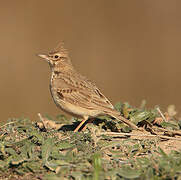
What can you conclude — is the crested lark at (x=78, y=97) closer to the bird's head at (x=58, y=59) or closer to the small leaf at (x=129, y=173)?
the bird's head at (x=58, y=59)

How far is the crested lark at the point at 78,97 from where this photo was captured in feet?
21.1

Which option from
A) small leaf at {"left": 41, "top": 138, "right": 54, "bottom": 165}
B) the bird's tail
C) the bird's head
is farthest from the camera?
the bird's head

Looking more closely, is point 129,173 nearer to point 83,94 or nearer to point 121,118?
point 121,118

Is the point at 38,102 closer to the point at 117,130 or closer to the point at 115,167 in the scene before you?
the point at 117,130

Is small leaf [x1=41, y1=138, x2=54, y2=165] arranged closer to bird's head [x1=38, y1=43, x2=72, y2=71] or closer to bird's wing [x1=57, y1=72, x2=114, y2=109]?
bird's wing [x1=57, y1=72, x2=114, y2=109]

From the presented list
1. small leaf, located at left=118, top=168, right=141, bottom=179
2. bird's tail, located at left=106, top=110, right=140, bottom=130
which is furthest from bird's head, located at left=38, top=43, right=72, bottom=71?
small leaf, located at left=118, top=168, right=141, bottom=179

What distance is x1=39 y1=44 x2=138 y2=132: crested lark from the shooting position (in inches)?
253

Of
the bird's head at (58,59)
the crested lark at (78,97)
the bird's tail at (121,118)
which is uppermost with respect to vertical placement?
the bird's head at (58,59)

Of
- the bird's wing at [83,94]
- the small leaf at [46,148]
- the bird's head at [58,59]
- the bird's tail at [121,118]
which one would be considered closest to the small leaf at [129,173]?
the small leaf at [46,148]

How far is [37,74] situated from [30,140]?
31.1 feet

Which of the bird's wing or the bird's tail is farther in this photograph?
the bird's wing

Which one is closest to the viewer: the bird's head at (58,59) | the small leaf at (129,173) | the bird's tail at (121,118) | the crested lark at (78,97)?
the small leaf at (129,173)

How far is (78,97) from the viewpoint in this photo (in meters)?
6.74

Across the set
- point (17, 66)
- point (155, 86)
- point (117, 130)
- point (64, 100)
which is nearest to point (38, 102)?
point (17, 66)
